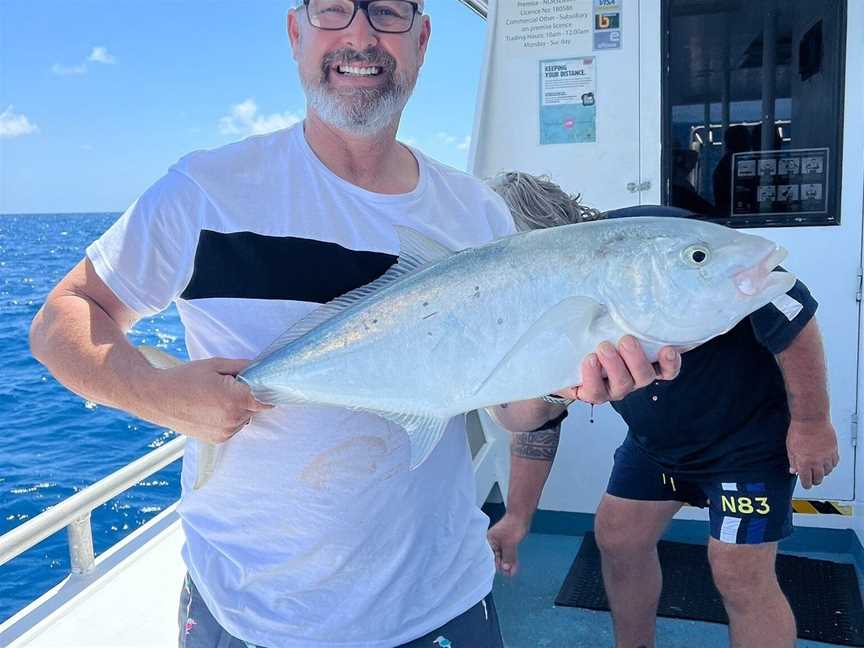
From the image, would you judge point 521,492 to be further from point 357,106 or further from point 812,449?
point 357,106

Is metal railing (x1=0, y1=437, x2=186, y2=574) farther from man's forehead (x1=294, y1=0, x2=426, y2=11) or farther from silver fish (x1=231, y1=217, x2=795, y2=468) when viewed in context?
man's forehead (x1=294, y1=0, x2=426, y2=11)

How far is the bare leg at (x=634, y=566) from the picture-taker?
3100 millimetres

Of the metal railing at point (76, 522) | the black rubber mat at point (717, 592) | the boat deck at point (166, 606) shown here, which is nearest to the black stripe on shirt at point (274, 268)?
the metal railing at point (76, 522)

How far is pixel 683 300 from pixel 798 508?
3138 mm

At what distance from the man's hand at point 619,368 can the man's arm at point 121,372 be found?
0.66 m

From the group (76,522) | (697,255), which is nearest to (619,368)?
(697,255)

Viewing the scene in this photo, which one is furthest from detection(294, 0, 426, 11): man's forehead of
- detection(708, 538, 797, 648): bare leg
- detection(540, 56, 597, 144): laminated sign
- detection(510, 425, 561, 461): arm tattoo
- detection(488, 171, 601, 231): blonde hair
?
detection(540, 56, 597, 144): laminated sign

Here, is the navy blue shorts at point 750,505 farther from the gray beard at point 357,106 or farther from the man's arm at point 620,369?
the gray beard at point 357,106

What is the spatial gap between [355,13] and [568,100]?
2.75m

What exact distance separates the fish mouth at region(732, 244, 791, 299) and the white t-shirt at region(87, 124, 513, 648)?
720mm

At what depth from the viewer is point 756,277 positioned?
58.2 inches

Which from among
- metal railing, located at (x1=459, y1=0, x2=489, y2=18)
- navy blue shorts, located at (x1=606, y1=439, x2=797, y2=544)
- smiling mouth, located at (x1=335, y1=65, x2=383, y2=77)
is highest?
metal railing, located at (x1=459, y1=0, x2=489, y2=18)

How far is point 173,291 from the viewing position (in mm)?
1561

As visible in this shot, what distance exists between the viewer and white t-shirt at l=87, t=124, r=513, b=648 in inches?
61.0
